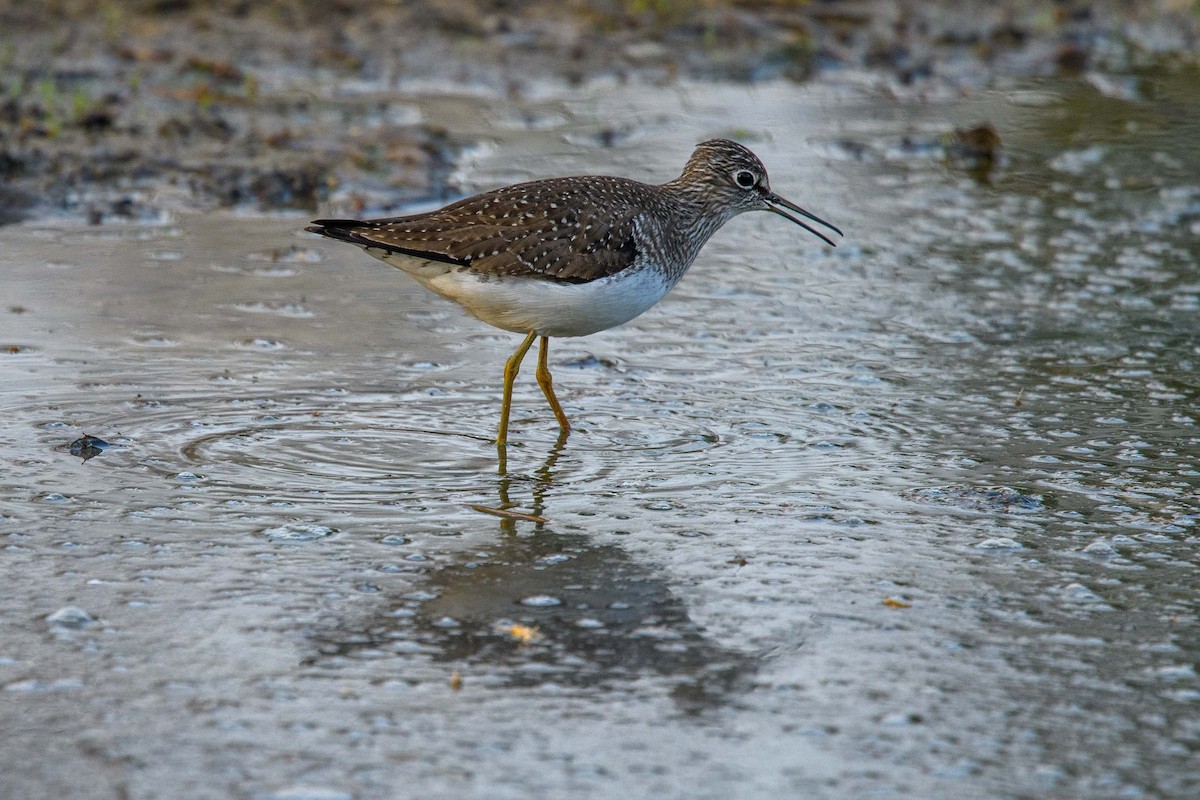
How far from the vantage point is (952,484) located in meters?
5.50

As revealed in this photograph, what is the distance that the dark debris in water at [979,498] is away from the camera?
17.3 feet

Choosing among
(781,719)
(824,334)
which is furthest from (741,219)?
(781,719)

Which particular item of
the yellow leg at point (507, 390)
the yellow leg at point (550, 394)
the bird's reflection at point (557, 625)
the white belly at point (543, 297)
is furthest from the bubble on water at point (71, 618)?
the yellow leg at point (550, 394)

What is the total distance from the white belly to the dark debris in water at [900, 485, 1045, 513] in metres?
1.43

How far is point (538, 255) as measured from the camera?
19.8ft

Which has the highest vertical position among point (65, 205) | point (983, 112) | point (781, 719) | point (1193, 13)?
point (1193, 13)

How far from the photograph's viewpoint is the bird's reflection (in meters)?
4.05

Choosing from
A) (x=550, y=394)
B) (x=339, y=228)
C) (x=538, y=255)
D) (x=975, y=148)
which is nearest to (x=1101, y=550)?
(x=550, y=394)

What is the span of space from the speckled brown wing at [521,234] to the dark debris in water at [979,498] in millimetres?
1584

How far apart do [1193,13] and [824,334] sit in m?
10.2

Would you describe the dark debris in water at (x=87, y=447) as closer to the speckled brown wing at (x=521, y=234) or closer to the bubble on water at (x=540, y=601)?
the speckled brown wing at (x=521, y=234)

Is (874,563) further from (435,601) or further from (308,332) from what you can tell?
(308,332)

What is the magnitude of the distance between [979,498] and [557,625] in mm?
1851

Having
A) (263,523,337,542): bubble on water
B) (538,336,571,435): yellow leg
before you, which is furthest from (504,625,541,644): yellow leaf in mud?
(538,336,571,435): yellow leg
